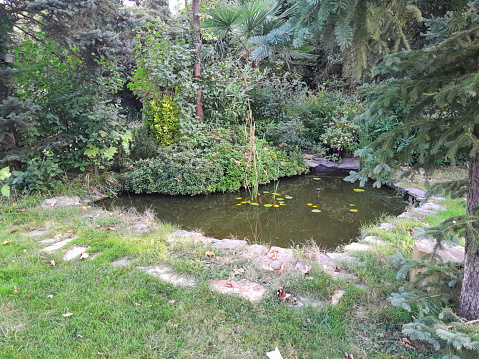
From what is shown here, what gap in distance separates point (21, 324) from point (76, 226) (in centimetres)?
162

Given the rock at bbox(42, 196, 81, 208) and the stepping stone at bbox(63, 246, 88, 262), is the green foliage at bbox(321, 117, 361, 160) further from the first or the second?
the stepping stone at bbox(63, 246, 88, 262)

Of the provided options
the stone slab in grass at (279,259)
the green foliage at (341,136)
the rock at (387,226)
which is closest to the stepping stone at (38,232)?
the stone slab in grass at (279,259)

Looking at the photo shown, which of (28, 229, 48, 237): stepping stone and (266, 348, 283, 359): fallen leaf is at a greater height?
(28, 229, 48, 237): stepping stone

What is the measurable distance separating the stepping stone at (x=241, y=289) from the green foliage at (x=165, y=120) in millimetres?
3634

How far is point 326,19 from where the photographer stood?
142 centimetres

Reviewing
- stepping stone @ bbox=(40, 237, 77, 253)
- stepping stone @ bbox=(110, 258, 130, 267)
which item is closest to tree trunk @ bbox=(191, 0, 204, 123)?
stepping stone @ bbox=(40, 237, 77, 253)

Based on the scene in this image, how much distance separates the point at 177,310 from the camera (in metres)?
1.88

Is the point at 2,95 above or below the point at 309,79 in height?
below

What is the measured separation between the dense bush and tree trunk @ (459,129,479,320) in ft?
11.5

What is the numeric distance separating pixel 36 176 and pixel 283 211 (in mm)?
3588

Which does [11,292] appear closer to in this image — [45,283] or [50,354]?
[45,283]

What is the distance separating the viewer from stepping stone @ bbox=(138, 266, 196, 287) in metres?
2.22

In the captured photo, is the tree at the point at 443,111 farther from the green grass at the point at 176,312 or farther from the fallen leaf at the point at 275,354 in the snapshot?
the fallen leaf at the point at 275,354

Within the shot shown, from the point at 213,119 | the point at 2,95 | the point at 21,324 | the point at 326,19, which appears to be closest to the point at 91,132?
the point at 2,95
